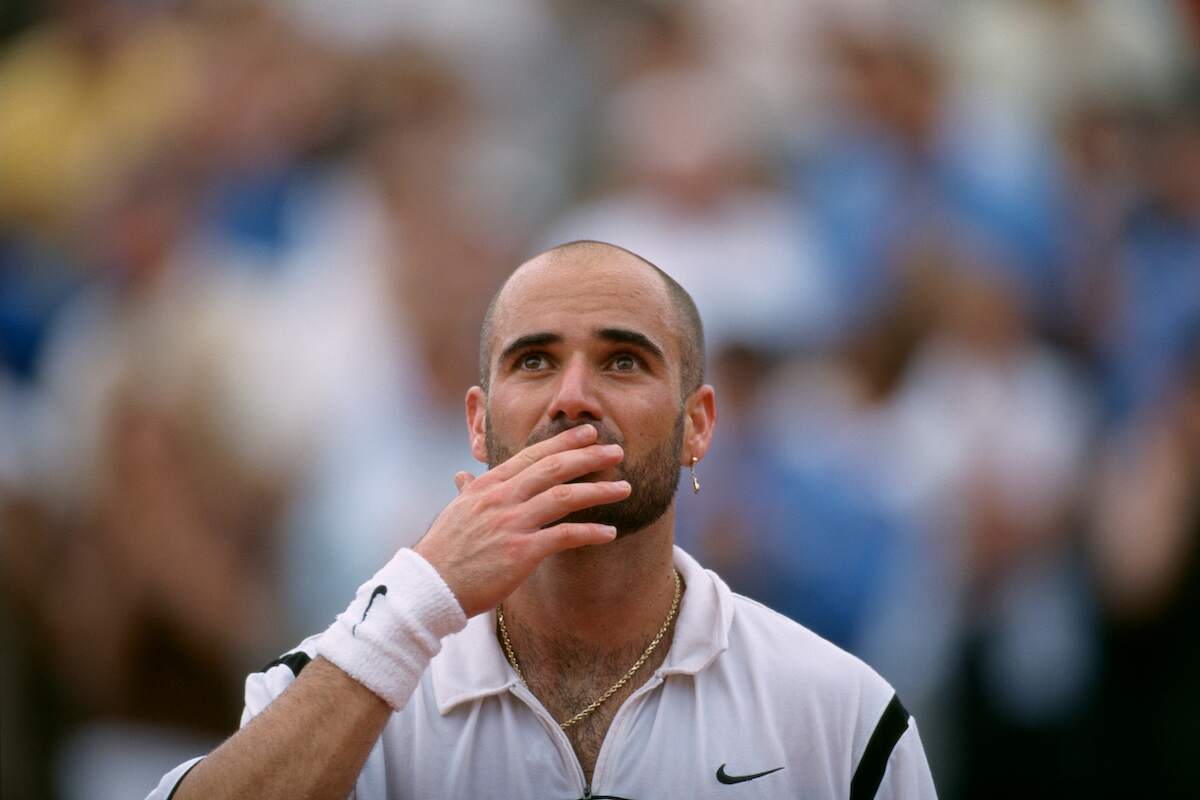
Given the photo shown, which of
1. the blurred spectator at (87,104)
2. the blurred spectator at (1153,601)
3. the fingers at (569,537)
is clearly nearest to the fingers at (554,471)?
the fingers at (569,537)

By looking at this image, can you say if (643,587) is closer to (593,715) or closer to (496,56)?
(593,715)

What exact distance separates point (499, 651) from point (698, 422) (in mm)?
855

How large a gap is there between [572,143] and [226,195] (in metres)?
2.35

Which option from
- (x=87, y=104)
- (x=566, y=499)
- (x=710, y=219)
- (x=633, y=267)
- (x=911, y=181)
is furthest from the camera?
(x=87, y=104)

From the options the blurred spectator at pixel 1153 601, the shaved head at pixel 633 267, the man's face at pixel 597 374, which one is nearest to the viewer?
the man's face at pixel 597 374

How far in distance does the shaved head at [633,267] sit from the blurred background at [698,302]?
367 cm

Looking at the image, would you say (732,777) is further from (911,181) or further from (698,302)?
(911,181)

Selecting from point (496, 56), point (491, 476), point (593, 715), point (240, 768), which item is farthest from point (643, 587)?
point (496, 56)

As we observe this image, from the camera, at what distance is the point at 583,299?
13.5 ft

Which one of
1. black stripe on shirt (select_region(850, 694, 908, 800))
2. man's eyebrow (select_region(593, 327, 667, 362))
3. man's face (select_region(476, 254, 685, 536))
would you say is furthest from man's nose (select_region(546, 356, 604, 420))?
black stripe on shirt (select_region(850, 694, 908, 800))

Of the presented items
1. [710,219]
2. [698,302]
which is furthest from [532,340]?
[710,219]

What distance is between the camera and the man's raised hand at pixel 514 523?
12.1 ft

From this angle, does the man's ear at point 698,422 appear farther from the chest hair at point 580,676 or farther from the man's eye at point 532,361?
the chest hair at point 580,676

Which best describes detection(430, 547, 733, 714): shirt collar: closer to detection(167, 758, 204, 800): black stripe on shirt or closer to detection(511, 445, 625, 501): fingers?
detection(511, 445, 625, 501): fingers
